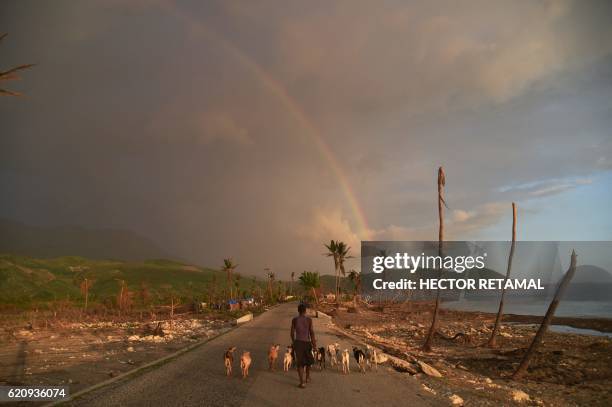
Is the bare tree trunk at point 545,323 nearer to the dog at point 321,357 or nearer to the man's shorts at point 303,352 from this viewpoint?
the dog at point 321,357

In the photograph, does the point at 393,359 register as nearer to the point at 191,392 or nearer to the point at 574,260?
the point at 191,392

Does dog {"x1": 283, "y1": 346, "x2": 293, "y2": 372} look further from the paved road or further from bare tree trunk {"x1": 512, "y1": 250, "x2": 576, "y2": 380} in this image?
bare tree trunk {"x1": 512, "y1": 250, "x2": 576, "y2": 380}

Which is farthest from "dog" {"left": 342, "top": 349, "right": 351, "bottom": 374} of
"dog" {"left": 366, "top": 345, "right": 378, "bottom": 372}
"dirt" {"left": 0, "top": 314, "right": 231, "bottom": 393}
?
"dirt" {"left": 0, "top": 314, "right": 231, "bottom": 393}

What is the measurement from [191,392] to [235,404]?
2.20 m

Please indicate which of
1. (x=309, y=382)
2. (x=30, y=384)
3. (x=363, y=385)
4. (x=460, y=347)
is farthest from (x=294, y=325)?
(x=460, y=347)

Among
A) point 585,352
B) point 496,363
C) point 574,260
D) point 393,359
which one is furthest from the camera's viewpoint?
point 585,352

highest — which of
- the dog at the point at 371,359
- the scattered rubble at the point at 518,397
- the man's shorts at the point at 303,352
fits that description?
the man's shorts at the point at 303,352

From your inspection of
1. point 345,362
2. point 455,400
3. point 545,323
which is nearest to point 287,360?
point 345,362

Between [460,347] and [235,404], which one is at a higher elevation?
[235,404]

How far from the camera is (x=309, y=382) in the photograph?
43.7ft

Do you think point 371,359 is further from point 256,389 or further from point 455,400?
point 256,389

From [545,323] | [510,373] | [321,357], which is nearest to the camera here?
[321,357]

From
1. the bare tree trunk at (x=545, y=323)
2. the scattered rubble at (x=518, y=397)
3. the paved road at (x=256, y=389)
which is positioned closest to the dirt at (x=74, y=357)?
the paved road at (x=256, y=389)

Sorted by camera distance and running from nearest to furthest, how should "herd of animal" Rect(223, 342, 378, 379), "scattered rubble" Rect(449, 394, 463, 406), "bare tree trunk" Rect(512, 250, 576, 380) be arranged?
"scattered rubble" Rect(449, 394, 463, 406), "herd of animal" Rect(223, 342, 378, 379), "bare tree trunk" Rect(512, 250, 576, 380)
